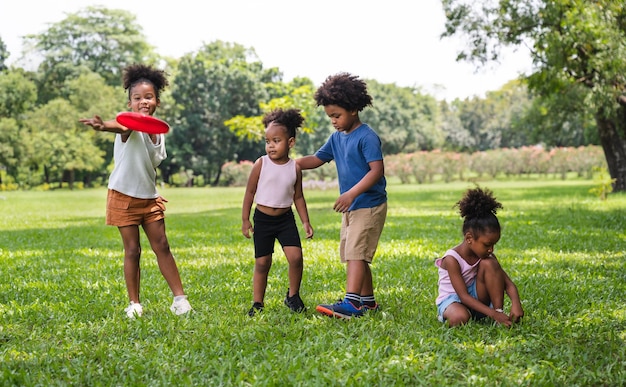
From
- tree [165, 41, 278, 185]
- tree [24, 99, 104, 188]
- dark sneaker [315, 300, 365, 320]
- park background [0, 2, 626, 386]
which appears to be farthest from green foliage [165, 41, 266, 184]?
dark sneaker [315, 300, 365, 320]

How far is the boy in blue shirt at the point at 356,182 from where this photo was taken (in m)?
4.49

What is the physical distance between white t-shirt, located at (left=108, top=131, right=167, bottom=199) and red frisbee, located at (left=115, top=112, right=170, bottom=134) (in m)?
0.15

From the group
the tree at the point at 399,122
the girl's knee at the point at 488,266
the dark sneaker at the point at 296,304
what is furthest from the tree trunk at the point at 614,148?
the tree at the point at 399,122

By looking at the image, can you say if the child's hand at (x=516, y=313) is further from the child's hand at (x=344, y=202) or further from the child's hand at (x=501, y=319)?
the child's hand at (x=344, y=202)

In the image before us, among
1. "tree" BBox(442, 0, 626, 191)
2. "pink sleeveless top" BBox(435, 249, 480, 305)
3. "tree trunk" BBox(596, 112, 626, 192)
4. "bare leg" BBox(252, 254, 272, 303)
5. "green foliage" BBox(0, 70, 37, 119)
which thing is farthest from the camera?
"green foliage" BBox(0, 70, 37, 119)

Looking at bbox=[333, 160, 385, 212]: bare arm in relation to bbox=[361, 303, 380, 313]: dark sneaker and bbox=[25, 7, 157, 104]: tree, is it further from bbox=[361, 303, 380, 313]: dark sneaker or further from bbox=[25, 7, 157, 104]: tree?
bbox=[25, 7, 157, 104]: tree

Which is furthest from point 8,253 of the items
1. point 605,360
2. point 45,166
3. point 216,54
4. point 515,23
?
point 216,54

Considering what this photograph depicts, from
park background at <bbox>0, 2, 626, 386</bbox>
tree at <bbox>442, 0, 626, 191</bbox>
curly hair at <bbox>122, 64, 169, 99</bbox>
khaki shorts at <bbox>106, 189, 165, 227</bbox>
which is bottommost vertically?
park background at <bbox>0, 2, 626, 386</bbox>

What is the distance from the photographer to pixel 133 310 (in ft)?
15.1

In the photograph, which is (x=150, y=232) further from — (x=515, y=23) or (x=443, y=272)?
(x=515, y=23)

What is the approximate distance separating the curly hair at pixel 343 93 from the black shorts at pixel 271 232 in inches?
33.6

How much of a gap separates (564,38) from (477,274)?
9.50 m

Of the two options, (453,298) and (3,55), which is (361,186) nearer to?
(453,298)

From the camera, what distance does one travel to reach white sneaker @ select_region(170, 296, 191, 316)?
4.62m
